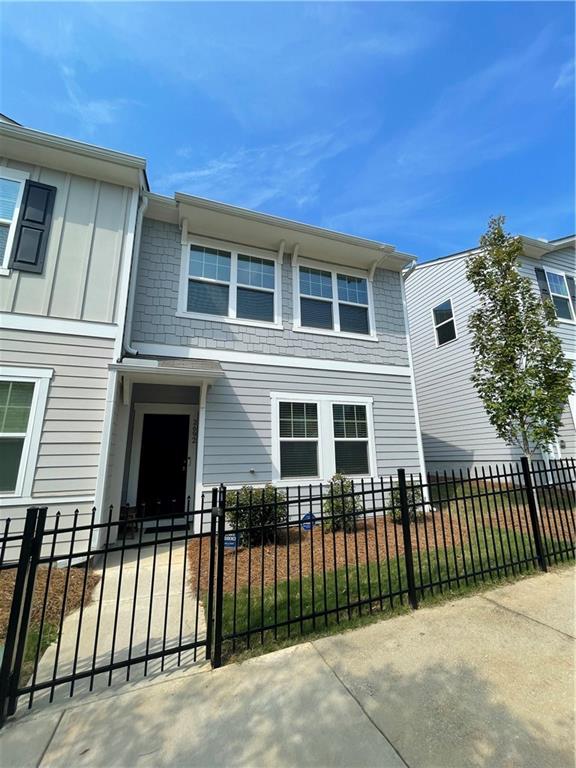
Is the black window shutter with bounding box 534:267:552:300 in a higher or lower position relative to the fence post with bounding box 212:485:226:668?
higher

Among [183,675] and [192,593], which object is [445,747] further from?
[192,593]

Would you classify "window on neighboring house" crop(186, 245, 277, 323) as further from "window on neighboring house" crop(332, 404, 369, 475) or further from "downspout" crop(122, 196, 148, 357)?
"window on neighboring house" crop(332, 404, 369, 475)

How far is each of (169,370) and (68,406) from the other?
1617mm

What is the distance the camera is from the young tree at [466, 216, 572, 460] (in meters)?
6.89

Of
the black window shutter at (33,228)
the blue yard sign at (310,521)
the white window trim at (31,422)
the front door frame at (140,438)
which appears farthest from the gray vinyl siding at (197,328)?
the blue yard sign at (310,521)

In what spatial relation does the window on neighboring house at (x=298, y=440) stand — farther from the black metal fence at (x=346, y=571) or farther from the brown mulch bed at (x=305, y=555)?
the black metal fence at (x=346, y=571)

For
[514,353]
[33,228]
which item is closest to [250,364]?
[33,228]

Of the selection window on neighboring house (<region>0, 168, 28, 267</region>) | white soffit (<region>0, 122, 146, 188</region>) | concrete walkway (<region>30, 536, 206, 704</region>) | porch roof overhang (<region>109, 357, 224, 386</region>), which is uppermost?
white soffit (<region>0, 122, 146, 188</region>)

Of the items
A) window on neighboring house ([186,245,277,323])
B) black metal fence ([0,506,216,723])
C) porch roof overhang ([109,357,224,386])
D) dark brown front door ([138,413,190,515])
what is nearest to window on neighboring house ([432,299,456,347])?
window on neighboring house ([186,245,277,323])

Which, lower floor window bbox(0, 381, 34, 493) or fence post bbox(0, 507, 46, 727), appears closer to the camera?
fence post bbox(0, 507, 46, 727)

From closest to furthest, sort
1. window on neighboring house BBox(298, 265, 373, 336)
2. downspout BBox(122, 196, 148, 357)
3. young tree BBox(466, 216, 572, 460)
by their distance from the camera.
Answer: downspout BBox(122, 196, 148, 357) < young tree BBox(466, 216, 572, 460) < window on neighboring house BBox(298, 265, 373, 336)

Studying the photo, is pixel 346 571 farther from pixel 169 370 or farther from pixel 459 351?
pixel 459 351

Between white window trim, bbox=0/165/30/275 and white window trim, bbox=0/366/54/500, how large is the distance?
1674mm

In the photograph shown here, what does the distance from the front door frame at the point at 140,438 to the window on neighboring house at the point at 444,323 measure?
881cm
